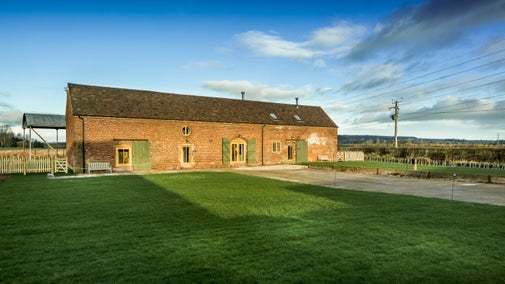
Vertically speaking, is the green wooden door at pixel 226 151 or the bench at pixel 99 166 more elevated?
the green wooden door at pixel 226 151

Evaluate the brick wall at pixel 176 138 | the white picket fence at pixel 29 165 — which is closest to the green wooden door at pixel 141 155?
the brick wall at pixel 176 138

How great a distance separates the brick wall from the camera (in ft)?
66.0

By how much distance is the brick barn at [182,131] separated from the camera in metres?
20.4

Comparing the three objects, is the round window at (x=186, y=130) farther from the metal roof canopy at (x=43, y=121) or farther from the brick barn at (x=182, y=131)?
the metal roof canopy at (x=43, y=121)

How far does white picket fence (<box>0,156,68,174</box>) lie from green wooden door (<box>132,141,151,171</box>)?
408 centimetres

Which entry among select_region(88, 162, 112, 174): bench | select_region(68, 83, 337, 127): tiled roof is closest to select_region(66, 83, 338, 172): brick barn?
select_region(68, 83, 337, 127): tiled roof

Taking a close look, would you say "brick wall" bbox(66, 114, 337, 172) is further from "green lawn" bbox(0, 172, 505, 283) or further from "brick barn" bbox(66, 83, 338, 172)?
"green lawn" bbox(0, 172, 505, 283)

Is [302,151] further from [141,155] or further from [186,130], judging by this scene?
[141,155]

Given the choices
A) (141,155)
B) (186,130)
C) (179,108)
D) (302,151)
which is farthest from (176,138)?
(302,151)

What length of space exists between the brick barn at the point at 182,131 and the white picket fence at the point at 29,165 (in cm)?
113

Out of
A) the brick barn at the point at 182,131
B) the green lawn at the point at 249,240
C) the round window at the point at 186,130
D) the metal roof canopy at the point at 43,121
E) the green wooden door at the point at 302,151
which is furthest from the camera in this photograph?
the green wooden door at the point at 302,151

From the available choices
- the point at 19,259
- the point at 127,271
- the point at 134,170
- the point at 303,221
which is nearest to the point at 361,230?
the point at 303,221

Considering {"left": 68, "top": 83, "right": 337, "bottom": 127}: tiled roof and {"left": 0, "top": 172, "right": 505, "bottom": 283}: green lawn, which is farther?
{"left": 68, "top": 83, "right": 337, "bottom": 127}: tiled roof

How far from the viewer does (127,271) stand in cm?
417
